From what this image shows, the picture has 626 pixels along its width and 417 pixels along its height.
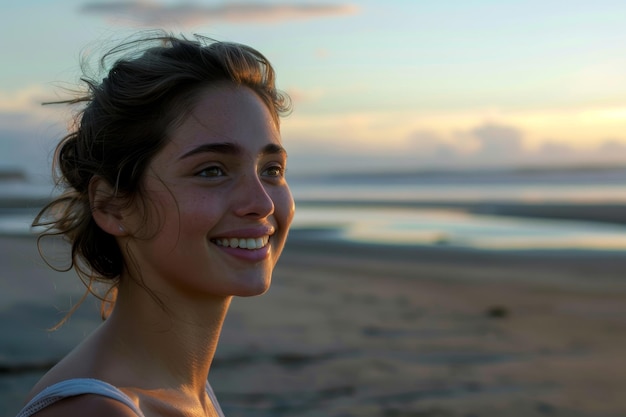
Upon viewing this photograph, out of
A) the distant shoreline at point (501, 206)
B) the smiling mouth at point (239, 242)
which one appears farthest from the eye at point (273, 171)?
the distant shoreline at point (501, 206)

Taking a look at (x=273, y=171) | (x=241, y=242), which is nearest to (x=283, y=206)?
(x=273, y=171)

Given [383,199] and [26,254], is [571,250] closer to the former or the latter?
[26,254]

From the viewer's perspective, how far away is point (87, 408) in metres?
2.05

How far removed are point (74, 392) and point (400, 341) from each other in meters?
6.43

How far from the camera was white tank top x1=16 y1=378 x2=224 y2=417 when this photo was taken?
2.08m

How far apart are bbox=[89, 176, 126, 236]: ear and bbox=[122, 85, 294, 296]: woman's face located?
46 millimetres

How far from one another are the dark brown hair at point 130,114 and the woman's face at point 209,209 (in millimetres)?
50

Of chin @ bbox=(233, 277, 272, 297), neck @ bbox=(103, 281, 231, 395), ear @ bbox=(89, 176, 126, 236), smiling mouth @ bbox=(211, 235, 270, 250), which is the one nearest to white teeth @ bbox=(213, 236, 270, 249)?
smiling mouth @ bbox=(211, 235, 270, 250)

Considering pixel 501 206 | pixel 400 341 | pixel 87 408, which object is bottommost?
pixel 501 206

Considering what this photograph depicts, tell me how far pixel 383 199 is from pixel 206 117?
29.1 metres

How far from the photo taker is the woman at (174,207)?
2.41 m

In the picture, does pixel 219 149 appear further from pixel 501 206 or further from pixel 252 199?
pixel 501 206

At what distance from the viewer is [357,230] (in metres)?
19.7

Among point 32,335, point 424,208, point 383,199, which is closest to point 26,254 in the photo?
point 32,335
